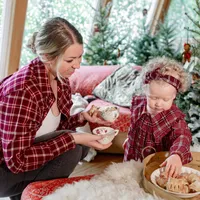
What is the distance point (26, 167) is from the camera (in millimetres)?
1660

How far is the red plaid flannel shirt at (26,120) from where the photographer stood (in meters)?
1.61

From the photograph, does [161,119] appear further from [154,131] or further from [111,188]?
[111,188]

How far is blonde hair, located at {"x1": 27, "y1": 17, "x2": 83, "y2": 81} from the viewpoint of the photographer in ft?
5.51

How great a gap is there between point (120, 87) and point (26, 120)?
1.99 meters

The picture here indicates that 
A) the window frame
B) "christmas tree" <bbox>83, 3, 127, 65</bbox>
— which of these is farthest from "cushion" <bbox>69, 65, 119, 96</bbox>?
the window frame

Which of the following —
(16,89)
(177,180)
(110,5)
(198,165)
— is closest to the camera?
(177,180)

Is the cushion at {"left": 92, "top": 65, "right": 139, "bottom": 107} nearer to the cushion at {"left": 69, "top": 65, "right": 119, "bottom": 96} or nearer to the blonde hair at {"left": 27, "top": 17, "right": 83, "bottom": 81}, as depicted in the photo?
the cushion at {"left": 69, "top": 65, "right": 119, "bottom": 96}

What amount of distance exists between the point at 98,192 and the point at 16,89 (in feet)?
Result: 1.90

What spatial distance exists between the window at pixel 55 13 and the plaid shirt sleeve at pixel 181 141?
209cm

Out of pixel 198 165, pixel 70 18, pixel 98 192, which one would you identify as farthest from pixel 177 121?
pixel 70 18

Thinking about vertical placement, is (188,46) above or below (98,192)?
above

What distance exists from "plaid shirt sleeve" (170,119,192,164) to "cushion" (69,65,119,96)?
6.38 ft

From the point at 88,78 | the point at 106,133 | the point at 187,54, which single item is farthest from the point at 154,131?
the point at 88,78

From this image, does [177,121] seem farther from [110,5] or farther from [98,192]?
[110,5]
